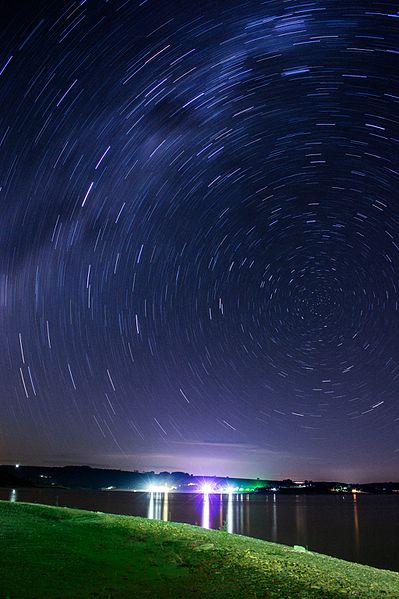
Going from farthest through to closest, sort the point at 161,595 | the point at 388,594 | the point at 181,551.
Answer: the point at 181,551 → the point at 388,594 → the point at 161,595

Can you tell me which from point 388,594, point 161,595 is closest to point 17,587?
point 161,595

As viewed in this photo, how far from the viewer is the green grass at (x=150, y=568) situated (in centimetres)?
1177

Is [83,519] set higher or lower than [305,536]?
higher

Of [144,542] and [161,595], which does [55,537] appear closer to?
[144,542]

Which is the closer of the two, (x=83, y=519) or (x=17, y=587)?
(x=17, y=587)

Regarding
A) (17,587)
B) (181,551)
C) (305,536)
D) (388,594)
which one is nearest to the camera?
(17,587)

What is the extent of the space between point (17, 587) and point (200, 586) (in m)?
4.48

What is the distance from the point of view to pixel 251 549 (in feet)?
62.0

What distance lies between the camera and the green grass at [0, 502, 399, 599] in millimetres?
11773

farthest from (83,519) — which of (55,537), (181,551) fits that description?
(181,551)

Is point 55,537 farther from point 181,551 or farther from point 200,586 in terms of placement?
point 200,586

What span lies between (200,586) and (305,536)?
46464 millimetres

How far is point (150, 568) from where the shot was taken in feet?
46.5

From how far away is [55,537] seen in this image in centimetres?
1741
